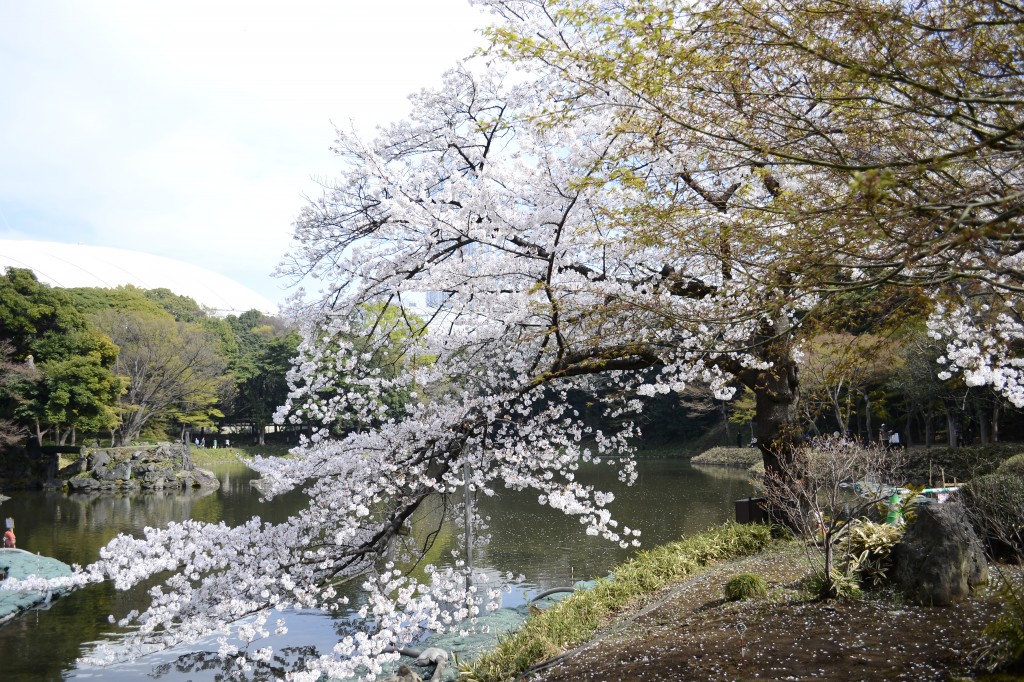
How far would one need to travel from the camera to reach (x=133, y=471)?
91.5 ft

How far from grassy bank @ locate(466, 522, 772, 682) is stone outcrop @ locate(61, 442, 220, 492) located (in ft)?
79.9

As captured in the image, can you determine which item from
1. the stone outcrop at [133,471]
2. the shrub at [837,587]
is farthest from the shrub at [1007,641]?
the stone outcrop at [133,471]

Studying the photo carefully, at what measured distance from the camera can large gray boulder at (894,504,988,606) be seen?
18.6ft

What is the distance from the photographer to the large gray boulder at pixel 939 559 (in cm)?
566

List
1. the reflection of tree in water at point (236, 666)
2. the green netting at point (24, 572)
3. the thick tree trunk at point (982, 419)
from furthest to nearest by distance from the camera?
1. the thick tree trunk at point (982, 419)
2. the green netting at point (24, 572)
3. the reflection of tree in water at point (236, 666)

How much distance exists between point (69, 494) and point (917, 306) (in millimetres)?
29992

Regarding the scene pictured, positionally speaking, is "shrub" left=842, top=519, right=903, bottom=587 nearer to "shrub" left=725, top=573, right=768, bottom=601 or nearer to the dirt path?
the dirt path

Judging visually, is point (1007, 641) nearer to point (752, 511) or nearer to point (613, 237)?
point (613, 237)

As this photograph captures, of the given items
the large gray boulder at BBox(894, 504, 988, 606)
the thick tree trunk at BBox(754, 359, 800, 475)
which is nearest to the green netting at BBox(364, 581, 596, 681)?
the thick tree trunk at BBox(754, 359, 800, 475)

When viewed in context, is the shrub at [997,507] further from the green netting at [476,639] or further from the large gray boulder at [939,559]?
the green netting at [476,639]

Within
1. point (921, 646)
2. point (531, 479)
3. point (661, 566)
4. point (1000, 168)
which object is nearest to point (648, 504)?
point (661, 566)

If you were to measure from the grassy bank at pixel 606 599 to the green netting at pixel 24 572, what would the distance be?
882 centimetres

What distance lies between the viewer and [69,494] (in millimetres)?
25938

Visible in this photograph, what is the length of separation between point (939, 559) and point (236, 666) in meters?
8.21
